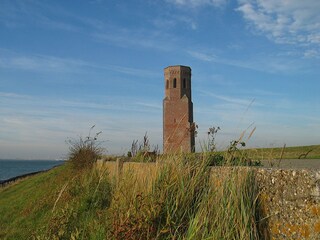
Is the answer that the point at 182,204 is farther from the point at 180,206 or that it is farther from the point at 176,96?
the point at 176,96

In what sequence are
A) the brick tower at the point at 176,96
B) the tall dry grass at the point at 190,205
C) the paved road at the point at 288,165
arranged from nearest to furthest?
the tall dry grass at the point at 190,205 → the paved road at the point at 288,165 → the brick tower at the point at 176,96

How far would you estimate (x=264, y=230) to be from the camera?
351 centimetres

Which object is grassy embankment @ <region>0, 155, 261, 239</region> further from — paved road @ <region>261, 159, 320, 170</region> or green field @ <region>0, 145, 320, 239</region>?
paved road @ <region>261, 159, 320, 170</region>

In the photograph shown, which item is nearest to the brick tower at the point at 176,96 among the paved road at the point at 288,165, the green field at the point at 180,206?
the paved road at the point at 288,165

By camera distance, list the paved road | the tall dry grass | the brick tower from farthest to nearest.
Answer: the brick tower → the paved road → the tall dry grass

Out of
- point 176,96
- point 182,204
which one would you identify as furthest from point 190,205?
point 176,96

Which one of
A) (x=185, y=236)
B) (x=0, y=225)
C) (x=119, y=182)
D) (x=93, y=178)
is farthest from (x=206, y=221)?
(x=0, y=225)

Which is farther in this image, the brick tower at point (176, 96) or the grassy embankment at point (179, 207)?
the brick tower at point (176, 96)

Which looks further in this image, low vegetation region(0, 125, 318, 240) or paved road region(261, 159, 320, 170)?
paved road region(261, 159, 320, 170)

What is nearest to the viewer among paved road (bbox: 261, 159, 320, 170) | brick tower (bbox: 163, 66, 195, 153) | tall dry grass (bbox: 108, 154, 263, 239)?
tall dry grass (bbox: 108, 154, 263, 239)

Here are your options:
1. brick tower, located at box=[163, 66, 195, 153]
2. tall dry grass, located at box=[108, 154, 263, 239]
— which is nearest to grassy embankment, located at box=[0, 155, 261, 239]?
Answer: tall dry grass, located at box=[108, 154, 263, 239]

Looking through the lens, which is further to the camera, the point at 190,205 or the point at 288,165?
the point at 288,165

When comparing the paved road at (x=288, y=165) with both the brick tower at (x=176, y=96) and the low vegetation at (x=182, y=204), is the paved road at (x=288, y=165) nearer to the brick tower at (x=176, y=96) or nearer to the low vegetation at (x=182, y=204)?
the low vegetation at (x=182, y=204)

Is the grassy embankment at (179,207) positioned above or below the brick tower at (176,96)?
below
